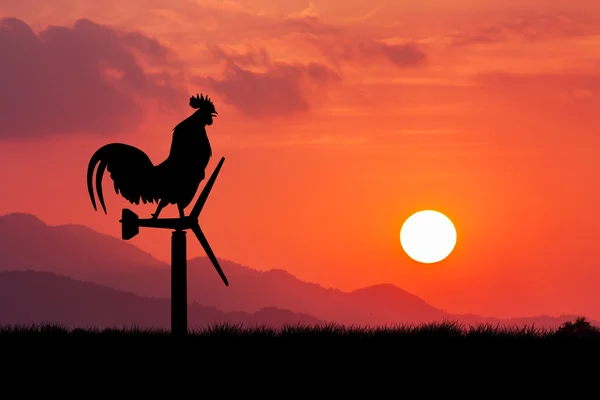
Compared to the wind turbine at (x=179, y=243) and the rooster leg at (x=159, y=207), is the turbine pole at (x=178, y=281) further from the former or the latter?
the rooster leg at (x=159, y=207)

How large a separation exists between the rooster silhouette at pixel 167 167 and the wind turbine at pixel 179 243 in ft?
0.53

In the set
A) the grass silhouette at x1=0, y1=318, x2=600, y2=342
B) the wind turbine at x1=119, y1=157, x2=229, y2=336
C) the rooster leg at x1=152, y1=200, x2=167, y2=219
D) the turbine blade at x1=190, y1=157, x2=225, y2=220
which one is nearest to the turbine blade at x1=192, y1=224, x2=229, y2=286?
the wind turbine at x1=119, y1=157, x2=229, y2=336

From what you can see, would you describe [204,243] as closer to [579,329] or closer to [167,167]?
[167,167]

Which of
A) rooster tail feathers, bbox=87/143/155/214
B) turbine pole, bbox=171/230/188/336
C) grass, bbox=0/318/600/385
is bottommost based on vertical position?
grass, bbox=0/318/600/385

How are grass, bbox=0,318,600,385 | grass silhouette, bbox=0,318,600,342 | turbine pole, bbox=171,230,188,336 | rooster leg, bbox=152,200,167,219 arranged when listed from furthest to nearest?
grass silhouette, bbox=0,318,600,342
rooster leg, bbox=152,200,167,219
turbine pole, bbox=171,230,188,336
grass, bbox=0,318,600,385

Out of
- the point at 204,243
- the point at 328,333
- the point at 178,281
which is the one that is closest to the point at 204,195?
the point at 204,243

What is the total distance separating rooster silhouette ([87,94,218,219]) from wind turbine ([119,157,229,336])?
0.53ft

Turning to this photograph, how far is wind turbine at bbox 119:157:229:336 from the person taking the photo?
13.7 m

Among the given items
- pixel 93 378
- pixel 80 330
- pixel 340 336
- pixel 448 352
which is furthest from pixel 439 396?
pixel 80 330

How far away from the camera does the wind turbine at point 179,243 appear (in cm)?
1368

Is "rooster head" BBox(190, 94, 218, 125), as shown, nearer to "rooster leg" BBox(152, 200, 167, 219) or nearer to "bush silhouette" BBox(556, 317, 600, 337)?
"rooster leg" BBox(152, 200, 167, 219)

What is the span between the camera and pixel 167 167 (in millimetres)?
14094

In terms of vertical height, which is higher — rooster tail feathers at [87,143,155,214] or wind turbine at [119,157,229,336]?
rooster tail feathers at [87,143,155,214]

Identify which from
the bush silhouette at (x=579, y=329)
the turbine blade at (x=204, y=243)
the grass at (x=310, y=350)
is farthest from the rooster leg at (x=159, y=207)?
the bush silhouette at (x=579, y=329)
